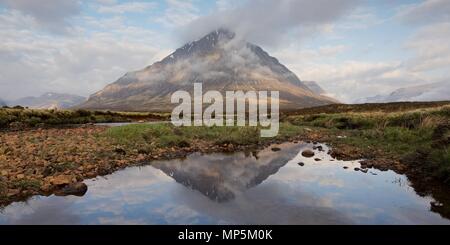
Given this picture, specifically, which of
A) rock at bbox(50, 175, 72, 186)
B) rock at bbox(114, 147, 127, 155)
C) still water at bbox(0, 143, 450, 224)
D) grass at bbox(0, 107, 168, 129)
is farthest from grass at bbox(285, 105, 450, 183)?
grass at bbox(0, 107, 168, 129)

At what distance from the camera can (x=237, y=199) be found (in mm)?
11266

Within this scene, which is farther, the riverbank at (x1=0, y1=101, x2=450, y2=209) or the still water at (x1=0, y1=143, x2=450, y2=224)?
the riverbank at (x1=0, y1=101, x2=450, y2=209)

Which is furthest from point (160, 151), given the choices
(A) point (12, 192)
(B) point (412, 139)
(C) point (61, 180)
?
(B) point (412, 139)

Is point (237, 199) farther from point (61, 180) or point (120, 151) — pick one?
point (120, 151)

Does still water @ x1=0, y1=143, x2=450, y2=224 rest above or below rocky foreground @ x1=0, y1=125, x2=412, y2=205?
below

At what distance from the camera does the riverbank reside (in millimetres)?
12344

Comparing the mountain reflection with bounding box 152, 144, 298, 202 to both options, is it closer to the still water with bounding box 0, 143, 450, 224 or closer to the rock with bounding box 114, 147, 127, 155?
the still water with bounding box 0, 143, 450, 224

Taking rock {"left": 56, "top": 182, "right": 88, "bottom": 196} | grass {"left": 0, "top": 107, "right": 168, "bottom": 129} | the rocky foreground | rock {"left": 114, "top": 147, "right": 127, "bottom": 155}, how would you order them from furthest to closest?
grass {"left": 0, "top": 107, "right": 168, "bottom": 129} < rock {"left": 114, "top": 147, "right": 127, "bottom": 155} < the rocky foreground < rock {"left": 56, "top": 182, "right": 88, "bottom": 196}

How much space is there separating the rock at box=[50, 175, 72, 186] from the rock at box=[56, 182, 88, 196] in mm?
228

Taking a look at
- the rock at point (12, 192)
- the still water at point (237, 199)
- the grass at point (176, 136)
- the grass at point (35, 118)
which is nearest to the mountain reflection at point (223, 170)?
the still water at point (237, 199)

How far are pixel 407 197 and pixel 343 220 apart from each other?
346 cm

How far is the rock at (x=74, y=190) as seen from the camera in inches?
447
